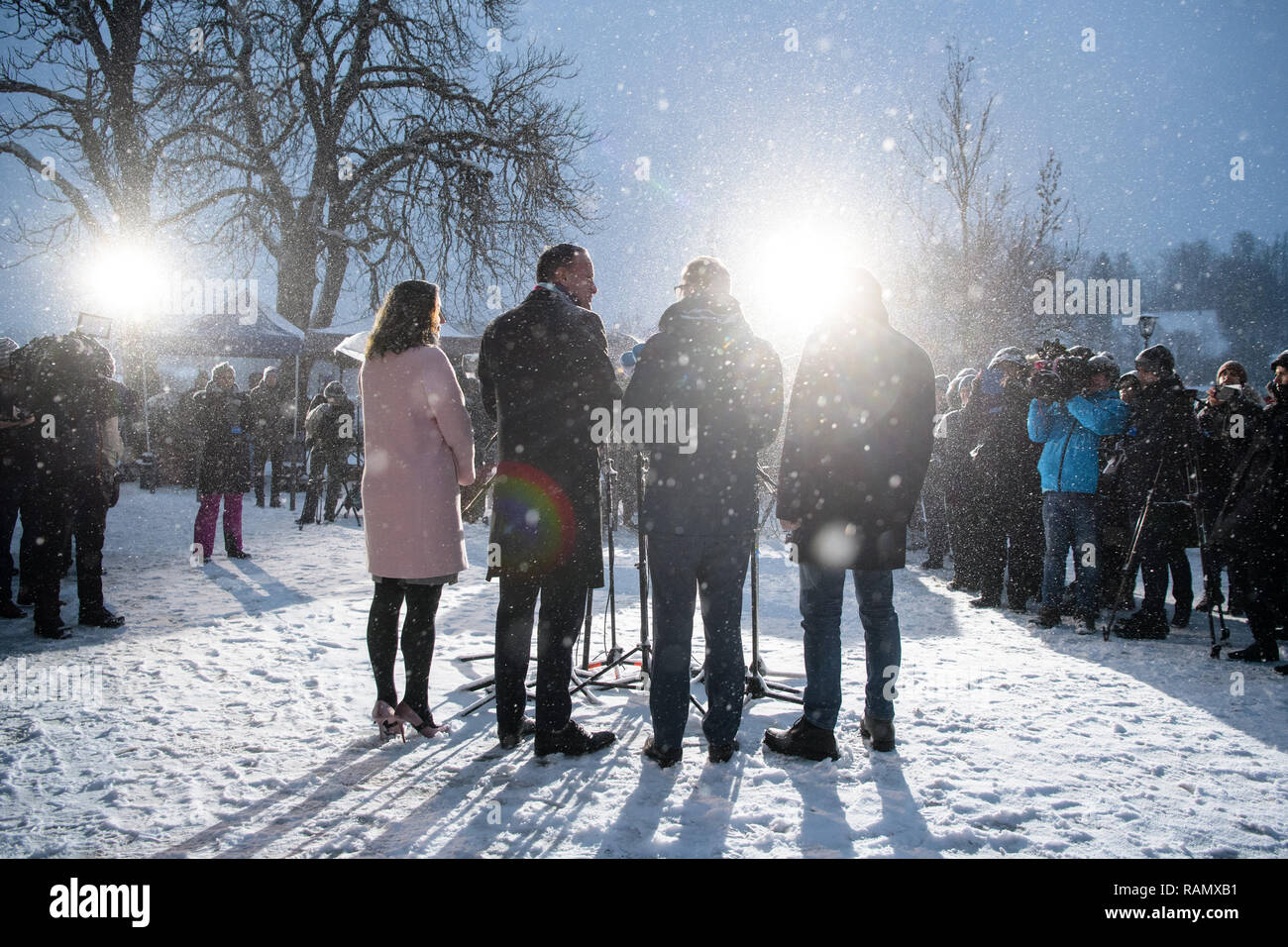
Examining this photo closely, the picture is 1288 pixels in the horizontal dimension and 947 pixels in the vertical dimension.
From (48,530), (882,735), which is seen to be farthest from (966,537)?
(48,530)

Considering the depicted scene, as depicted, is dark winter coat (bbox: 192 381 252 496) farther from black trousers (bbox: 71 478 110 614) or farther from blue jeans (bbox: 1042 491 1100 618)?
blue jeans (bbox: 1042 491 1100 618)

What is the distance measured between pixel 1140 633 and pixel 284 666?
581 cm

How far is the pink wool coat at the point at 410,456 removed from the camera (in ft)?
10.4

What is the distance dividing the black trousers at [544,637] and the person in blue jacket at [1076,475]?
4.22 meters

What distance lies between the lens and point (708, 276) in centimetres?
303

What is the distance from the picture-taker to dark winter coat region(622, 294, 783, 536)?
293cm

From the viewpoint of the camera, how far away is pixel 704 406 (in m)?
2.93

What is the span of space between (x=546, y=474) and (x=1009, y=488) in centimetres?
473

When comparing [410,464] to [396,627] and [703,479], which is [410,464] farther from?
[703,479]

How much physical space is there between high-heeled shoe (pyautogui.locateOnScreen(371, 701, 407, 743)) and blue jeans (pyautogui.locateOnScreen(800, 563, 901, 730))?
181cm

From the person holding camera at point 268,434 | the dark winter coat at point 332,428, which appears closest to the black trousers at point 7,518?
the dark winter coat at point 332,428

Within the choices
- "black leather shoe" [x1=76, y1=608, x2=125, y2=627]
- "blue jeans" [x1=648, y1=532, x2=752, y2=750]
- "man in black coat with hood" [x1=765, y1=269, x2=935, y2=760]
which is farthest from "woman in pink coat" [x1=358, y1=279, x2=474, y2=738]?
"black leather shoe" [x1=76, y1=608, x2=125, y2=627]

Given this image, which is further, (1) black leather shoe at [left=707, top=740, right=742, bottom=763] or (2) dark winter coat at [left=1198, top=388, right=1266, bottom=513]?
(2) dark winter coat at [left=1198, top=388, right=1266, bottom=513]

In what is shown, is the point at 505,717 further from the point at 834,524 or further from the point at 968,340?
the point at 968,340
